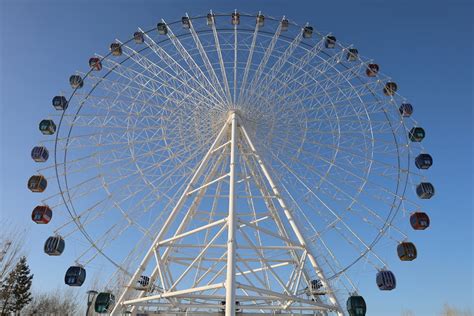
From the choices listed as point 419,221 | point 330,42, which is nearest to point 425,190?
point 419,221

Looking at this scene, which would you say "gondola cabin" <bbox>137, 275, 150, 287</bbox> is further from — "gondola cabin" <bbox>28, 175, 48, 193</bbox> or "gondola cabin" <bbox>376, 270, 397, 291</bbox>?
"gondola cabin" <bbox>376, 270, 397, 291</bbox>

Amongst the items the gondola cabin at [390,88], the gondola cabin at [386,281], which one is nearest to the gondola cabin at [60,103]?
the gondola cabin at [390,88]

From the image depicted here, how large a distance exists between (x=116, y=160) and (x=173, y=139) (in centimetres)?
316

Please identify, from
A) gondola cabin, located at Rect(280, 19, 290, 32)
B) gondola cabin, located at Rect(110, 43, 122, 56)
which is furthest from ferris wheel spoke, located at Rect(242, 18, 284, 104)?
gondola cabin, located at Rect(110, 43, 122, 56)

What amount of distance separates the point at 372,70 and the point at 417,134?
4.49 m

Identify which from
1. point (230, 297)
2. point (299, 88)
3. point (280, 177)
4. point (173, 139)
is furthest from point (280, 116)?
point (230, 297)

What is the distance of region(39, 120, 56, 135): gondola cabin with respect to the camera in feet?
72.5

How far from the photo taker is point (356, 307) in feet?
56.8

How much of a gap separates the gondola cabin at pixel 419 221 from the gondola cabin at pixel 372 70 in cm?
829

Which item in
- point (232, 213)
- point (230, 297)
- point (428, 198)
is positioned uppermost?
point (428, 198)

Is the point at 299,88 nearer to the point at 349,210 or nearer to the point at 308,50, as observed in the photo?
the point at 308,50

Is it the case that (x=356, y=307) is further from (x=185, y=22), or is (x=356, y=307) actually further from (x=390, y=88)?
(x=185, y=22)

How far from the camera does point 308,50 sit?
22688 mm

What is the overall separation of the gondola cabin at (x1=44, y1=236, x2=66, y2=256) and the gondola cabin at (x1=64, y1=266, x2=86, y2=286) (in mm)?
1281
